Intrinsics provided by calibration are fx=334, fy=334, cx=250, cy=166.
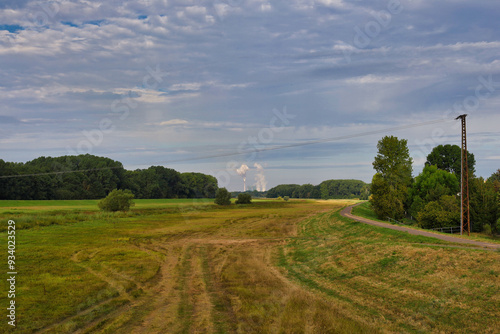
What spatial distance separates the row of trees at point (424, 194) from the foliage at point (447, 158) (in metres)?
9.29

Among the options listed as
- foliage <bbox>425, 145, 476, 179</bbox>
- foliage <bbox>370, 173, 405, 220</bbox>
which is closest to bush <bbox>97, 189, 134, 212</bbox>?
foliage <bbox>370, 173, 405, 220</bbox>

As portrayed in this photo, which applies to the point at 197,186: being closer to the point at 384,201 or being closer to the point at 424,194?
the point at 424,194

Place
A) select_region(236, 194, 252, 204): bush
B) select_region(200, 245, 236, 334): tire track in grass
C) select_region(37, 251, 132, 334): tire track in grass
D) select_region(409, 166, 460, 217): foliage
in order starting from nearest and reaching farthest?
select_region(37, 251, 132, 334): tire track in grass → select_region(200, 245, 236, 334): tire track in grass → select_region(409, 166, 460, 217): foliage → select_region(236, 194, 252, 204): bush

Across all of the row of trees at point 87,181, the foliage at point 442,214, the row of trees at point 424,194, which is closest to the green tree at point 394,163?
the row of trees at point 424,194

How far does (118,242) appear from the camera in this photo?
34844mm

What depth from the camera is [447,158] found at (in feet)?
261

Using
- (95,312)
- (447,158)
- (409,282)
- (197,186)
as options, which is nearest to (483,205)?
(447,158)

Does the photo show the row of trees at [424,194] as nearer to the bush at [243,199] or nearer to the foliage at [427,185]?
the foliage at [427,185]

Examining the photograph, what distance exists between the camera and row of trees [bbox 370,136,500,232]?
4753 cm

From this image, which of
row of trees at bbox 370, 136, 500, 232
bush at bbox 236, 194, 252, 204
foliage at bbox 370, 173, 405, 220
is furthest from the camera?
bush at bbox 236, 194, 252, 204

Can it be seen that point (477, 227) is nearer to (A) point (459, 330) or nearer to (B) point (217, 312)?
(A) point (459, 330)

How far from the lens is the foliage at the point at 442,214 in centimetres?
4462

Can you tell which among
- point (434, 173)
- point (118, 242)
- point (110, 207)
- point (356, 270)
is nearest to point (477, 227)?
point (434, 173)

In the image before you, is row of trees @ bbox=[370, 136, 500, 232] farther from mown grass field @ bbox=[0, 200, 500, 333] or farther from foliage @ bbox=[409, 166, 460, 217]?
mown grass field @ bbox=[0, 200, 500, 333]
